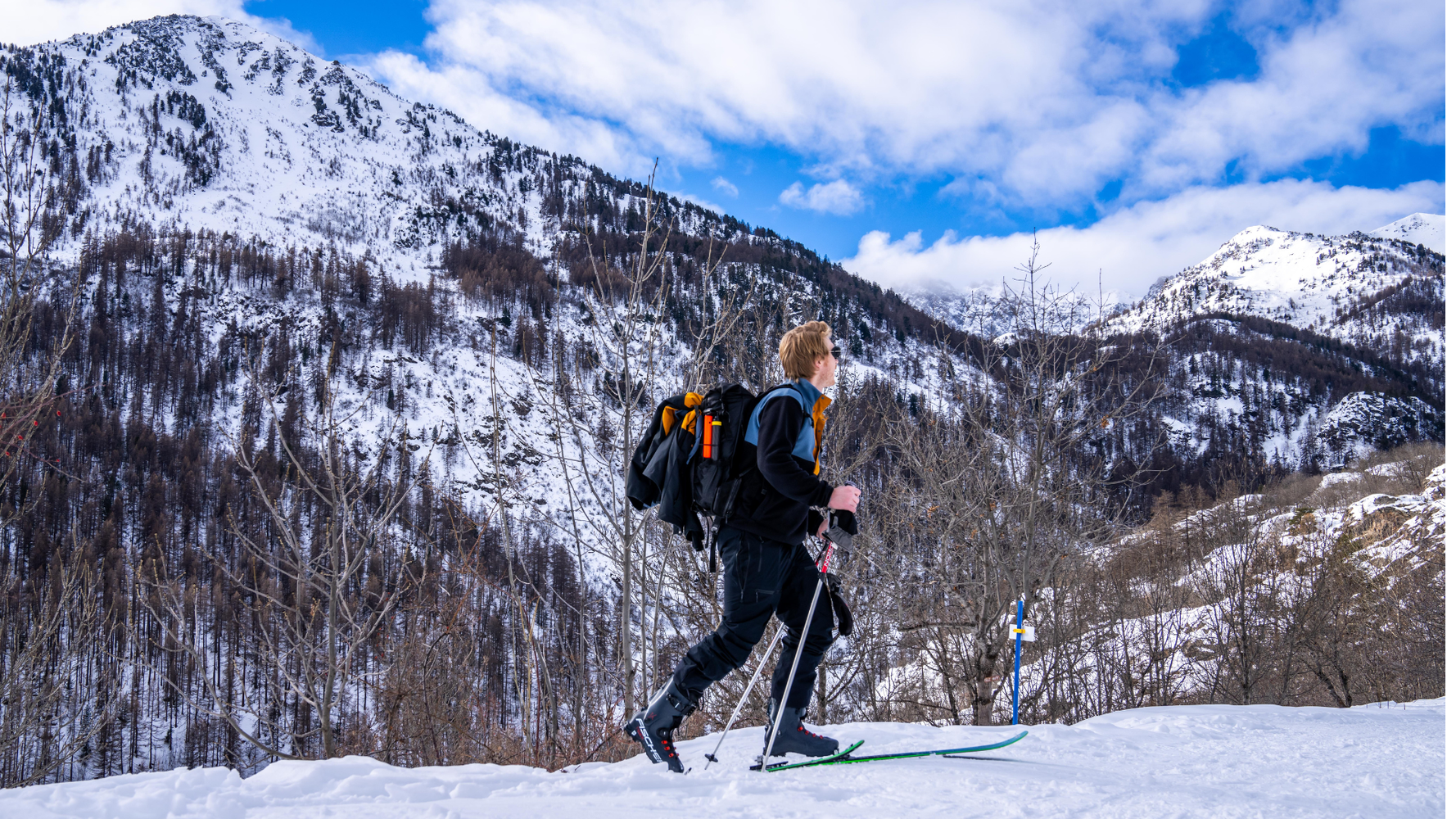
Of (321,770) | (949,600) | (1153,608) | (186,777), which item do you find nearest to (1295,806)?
(321,770)

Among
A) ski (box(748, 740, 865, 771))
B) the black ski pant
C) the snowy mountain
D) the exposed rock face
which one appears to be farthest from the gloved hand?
the exposed rock face

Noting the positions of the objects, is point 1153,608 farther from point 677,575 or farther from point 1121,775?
point 1121,775

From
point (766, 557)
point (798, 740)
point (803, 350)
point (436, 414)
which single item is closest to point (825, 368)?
point (803, 350)

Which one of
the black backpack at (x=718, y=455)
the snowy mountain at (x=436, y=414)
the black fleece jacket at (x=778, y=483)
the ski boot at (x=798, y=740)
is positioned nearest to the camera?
the black fleece jacket at (x=778, y=483)

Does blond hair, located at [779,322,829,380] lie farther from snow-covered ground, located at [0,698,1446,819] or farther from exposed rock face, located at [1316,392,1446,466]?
exposed rock face, located at [1316,392,1446,466]

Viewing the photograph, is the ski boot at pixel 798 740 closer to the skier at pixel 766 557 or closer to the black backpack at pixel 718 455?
the skier at pixel 766 557

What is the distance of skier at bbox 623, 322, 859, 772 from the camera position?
2.62 meters

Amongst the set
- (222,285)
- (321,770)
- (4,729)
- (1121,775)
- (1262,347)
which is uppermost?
(222,285)

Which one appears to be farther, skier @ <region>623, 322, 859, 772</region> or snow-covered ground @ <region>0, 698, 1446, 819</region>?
skier @ <region>623, 322, 859, 772</region>

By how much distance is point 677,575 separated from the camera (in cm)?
692

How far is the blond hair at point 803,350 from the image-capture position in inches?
115

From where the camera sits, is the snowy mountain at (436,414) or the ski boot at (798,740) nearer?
the ski boot at (798,740)

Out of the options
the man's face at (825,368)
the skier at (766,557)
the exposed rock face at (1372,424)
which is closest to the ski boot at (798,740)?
the skier at (766,557)

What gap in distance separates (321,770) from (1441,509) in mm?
30242
